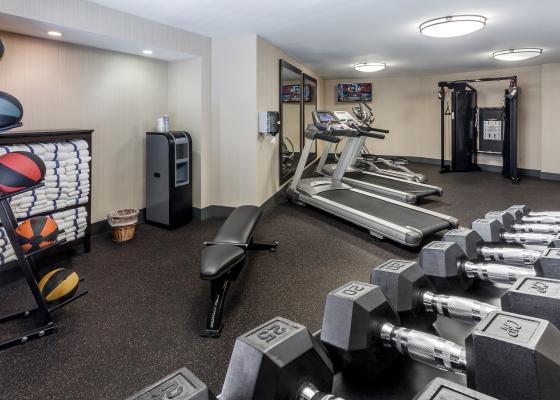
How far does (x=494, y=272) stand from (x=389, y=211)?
3.44 meters

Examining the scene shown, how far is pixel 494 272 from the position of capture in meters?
1.08

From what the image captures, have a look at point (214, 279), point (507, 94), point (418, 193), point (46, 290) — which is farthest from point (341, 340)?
point (507, 94)

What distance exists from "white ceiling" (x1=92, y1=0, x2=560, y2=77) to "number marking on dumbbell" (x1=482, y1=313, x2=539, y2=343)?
11.2ft

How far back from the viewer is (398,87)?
9805 millimetres

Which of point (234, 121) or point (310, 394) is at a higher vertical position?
point (234, 121)

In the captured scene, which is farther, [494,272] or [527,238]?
[527,238]

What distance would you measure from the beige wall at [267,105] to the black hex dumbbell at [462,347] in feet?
13.4

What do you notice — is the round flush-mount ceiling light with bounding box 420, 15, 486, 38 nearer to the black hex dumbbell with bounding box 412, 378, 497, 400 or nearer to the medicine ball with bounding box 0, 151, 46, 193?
the medicine ball with bounding box 0, 151, 46, 193

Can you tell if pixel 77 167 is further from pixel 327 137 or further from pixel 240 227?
pixel 327 137

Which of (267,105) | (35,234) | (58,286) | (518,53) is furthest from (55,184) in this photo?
(518,53)

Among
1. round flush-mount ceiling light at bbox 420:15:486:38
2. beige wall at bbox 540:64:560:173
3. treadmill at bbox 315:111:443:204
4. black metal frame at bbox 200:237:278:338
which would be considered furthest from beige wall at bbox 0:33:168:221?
beige wall at bbox 540:64:560:173

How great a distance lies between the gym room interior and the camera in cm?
74

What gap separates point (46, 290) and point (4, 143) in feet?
4.05

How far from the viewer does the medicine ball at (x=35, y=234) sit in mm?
2191
